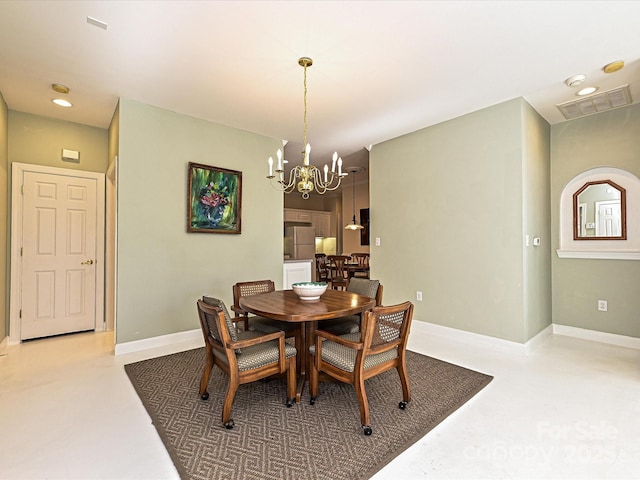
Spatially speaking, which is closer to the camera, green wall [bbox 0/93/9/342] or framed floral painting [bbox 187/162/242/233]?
green wall [bbox 0/93/9/342]

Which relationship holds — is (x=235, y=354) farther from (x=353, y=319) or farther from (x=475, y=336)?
(x=475, y=336)

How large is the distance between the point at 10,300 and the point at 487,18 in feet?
17.5

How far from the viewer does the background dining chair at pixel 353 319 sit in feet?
9.00

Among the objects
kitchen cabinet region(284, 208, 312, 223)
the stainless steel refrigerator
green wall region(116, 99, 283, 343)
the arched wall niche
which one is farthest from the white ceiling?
kitchen cabinet region(284, 208, 312, 223)

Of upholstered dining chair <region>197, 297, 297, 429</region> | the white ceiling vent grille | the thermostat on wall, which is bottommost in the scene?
upholstered dining chair <region>197, 297, 297, 429</region>

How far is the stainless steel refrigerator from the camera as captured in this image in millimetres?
6303

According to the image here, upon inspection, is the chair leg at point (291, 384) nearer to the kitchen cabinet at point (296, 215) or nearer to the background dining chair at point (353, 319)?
the background dining chair at point (353, 319)

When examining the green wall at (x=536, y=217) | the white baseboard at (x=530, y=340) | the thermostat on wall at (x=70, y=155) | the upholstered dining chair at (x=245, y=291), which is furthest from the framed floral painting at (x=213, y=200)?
the green wall at (x=536, y=217)

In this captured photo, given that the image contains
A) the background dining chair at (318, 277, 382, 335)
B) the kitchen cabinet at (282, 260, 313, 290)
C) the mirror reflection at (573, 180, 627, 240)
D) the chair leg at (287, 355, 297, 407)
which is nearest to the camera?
the chair leg at (287, 355, 297, 407)

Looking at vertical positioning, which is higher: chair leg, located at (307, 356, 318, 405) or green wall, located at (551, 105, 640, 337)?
green wall, located at (551, 105, 640, 337)

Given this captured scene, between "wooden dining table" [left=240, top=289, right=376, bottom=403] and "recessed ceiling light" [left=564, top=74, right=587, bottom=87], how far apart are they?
2742 millimetres

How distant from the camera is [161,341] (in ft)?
11.7

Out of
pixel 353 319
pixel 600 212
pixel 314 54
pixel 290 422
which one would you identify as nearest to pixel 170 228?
pixel 353 319

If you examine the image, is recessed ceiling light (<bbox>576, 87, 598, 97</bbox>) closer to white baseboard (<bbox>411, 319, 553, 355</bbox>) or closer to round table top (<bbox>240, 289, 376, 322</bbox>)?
white baseboard (<bbox>411, 319, 553, 355</bbox>)
